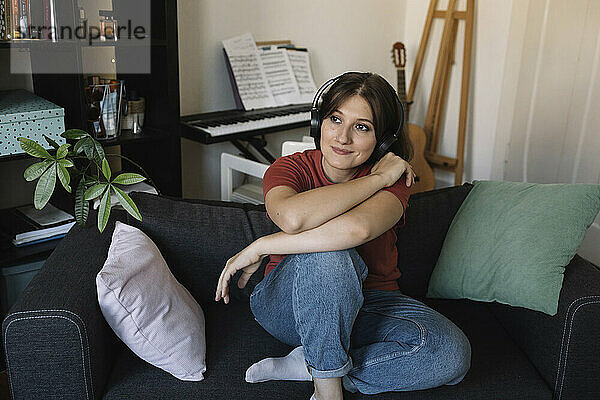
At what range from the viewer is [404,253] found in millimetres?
1980

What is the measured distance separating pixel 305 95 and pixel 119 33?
120 centimetres

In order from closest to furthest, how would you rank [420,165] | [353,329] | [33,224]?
1. [353,329]
2. [33,224]
3. [420,165]

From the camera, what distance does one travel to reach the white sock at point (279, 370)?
1.55 m

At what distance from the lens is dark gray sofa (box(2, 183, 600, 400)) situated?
1.43 m

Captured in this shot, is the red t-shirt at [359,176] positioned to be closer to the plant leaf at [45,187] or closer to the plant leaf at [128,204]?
the plant leaf at [128,204]

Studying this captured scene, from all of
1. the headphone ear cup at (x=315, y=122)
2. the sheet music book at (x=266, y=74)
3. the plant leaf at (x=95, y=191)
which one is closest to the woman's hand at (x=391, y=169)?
the headphone ear cup at (x=315, y=122)

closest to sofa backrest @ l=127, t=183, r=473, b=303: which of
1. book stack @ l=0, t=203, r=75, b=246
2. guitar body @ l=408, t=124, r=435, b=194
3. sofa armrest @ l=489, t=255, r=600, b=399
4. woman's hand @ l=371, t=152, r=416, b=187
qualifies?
woman's hand @ l=371, t=152, r=416, b=187

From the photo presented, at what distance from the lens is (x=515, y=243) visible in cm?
181

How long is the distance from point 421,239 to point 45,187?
43.5 inches

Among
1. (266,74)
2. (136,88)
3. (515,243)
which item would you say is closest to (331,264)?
(515,243)

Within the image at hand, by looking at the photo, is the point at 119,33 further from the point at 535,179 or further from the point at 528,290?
the point at 535,179

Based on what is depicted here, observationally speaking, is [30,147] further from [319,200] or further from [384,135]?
[384,135]

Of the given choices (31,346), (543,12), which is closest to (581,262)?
(31,346)

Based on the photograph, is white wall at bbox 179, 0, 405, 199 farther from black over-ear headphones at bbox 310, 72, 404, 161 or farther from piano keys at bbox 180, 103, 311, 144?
→ black over-ear headphones at bbox 310, 72, 404, 161
